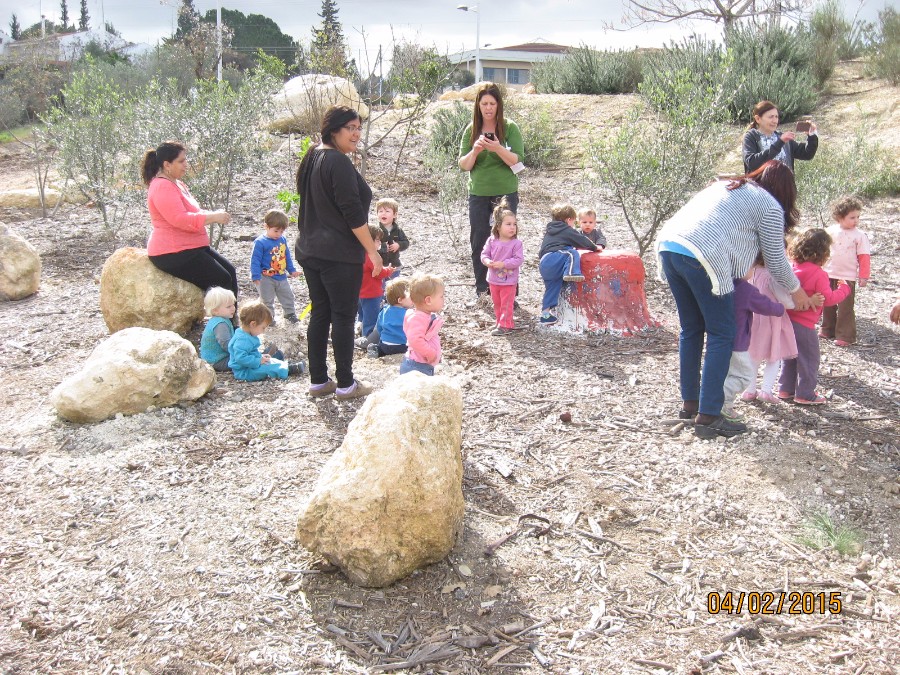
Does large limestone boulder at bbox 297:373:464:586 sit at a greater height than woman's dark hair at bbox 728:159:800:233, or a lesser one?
lesser

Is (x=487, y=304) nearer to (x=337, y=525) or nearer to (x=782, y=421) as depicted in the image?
(x=782, y=421)

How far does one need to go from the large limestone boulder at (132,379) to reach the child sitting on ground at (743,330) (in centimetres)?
328

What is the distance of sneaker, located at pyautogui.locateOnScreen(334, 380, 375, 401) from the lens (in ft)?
14.9

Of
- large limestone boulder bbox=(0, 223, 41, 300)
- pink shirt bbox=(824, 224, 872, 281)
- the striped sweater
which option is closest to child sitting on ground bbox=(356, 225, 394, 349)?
the striped sweater

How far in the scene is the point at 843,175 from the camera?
8820mm

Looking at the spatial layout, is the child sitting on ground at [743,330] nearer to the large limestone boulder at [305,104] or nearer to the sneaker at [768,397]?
the sneaker at [768,397]

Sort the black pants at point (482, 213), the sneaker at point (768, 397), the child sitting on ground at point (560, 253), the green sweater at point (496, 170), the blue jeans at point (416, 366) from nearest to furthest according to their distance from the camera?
the blue jeans at point (416, 366)
the sneaker at point (768, 397)
the child sitting on ground at point (560, 253)
the green sweater at point (496, 170)
the black pants at point (482, 213)

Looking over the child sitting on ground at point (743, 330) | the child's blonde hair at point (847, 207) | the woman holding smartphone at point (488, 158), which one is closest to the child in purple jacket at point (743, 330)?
the child sitting on ground at point (743, 330)

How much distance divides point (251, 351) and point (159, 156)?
1645mm

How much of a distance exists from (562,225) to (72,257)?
627 cm

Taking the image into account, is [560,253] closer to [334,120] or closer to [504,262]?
[504,262]

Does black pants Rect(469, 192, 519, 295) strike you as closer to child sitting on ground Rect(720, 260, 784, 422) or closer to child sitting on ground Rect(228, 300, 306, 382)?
child sitting on ground Rect(228, 300, 306, 382)

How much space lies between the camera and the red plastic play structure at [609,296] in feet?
18.9

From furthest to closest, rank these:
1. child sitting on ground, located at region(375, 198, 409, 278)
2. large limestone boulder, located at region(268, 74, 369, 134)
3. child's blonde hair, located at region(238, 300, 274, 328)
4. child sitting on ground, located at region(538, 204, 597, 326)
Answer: large limestone boulder, located at region(268, 74, 369, 134) < child sitting on ground, located at region(375, 198, 409, 278) < child sitting on ground, located at region(538, 204, 597, 326) < child's blonde hair, located at region(238, 300, 274, 328)
